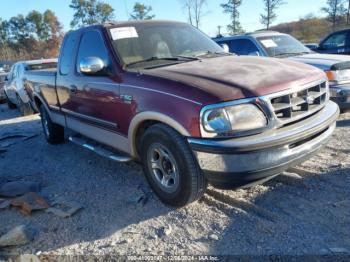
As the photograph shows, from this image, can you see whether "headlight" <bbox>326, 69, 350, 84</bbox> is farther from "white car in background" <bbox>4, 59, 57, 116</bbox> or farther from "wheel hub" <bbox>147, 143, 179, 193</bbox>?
"white car in background" <bbox>4, 59, 57, 116</bbox>

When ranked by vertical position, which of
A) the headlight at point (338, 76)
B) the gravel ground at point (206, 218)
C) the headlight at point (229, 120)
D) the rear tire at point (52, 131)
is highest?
the headlight at point (229, 120)

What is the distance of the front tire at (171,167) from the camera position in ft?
10.2

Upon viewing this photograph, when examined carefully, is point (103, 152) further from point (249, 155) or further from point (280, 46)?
point (280, 46)

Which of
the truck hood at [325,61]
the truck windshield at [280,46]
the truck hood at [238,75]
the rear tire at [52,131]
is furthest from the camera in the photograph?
the truck windshield at [280,46]

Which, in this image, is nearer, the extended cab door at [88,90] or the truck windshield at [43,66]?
the extended cab door at [88,90]

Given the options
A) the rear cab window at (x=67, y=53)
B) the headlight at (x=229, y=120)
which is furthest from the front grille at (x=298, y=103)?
the rear cab window at (x=67, y=53)

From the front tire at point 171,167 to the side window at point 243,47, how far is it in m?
4.67

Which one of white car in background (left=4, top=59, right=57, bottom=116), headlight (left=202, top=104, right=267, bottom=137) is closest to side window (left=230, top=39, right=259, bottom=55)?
headlight (left=202, top=104, right=267, bottom=137)

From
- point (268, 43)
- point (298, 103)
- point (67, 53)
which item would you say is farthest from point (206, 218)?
point (268, 43)

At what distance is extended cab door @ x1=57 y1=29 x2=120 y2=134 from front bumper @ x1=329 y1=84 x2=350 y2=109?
12.4ft

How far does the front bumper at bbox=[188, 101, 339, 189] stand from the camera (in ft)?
9.29

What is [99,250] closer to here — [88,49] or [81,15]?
[88,49]

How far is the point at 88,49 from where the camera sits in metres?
4.54

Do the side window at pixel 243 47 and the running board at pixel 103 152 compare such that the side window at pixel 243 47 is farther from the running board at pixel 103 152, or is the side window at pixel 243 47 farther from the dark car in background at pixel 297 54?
the running board at pixel 103 152
